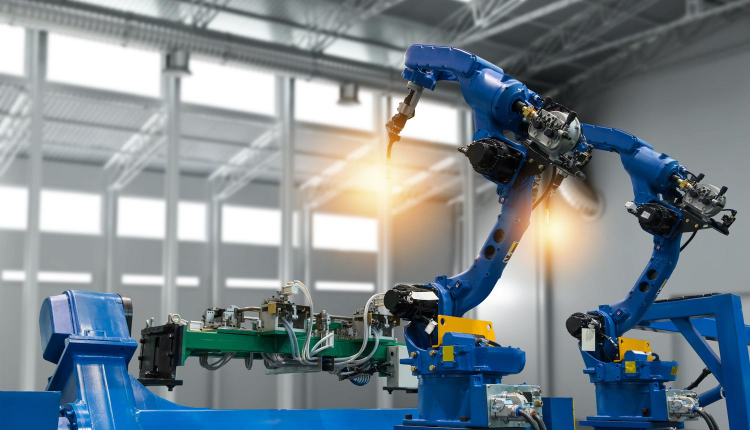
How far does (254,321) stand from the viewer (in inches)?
213

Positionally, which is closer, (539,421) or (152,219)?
(539,421)

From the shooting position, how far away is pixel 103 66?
14.6 metres

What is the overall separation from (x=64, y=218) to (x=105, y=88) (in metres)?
5.40

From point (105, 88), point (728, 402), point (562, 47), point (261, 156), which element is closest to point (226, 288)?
point (261, 156)

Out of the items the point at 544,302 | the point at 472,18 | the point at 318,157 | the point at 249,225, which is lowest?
the point at 544,302

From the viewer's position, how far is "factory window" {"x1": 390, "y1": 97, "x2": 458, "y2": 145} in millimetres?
17578

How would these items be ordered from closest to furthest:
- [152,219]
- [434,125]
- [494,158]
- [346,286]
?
[494,158]
[434,125]
[152,219]
[346,286]

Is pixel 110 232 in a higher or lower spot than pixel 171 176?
lower

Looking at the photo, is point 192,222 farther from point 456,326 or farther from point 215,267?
point 456,326

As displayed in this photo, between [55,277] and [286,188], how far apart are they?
7276 millimetres

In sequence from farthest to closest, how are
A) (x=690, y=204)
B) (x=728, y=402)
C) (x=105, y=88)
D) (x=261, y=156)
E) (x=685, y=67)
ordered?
(x=261, y=156) < (x=685, y=67) < (x=105, y=88) < (x=690, y=204) < (x=728, y=402)

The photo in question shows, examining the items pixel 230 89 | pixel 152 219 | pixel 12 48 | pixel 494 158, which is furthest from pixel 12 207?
pixel 494 158

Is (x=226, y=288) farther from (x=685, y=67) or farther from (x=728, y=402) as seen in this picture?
(x=728, y=402)

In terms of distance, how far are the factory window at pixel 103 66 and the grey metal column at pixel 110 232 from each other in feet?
16.4
